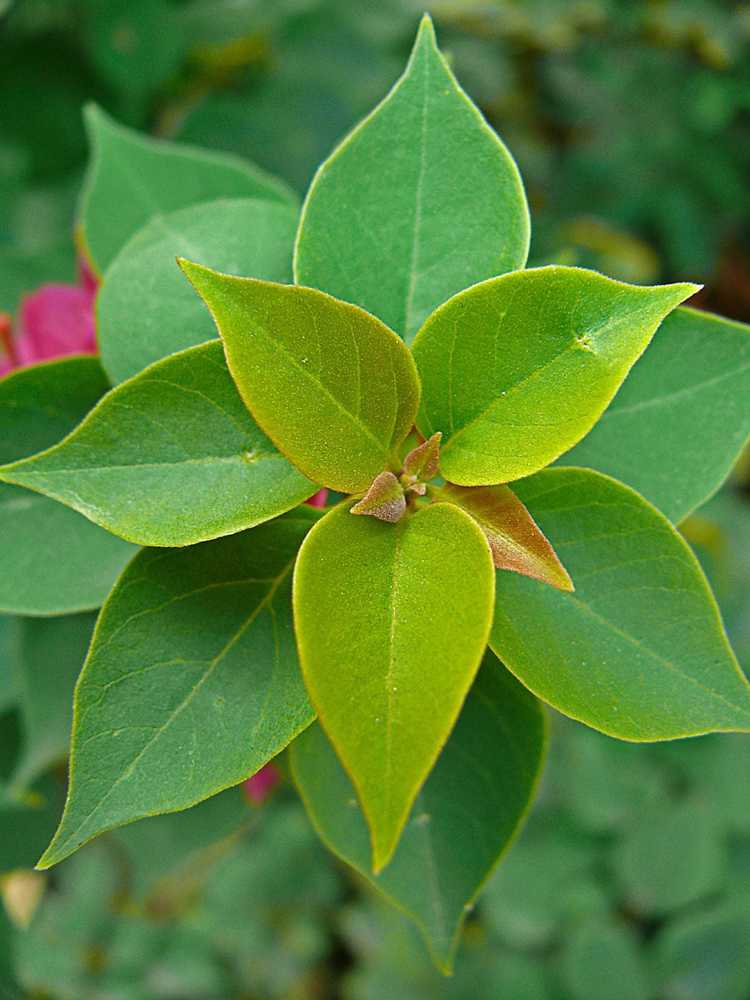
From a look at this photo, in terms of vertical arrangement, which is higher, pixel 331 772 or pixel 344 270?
pixel 344 270

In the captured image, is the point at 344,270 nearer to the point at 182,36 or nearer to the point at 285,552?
the point at 285,552

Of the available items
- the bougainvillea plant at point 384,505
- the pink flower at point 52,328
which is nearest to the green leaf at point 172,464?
the bougainvillea plant at point 384,505

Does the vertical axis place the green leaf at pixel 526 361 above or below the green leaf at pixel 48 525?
above

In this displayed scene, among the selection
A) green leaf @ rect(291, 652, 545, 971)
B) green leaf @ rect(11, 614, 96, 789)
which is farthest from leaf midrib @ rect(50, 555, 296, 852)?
green leaf @ rect(11, 614, 96, 789)

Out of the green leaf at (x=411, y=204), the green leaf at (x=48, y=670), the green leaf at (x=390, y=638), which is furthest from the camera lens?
the green leaf at (x=48, y=670)

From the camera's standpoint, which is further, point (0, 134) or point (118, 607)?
point (0, 134)

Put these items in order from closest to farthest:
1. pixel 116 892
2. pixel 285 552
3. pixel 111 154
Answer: pixel 285 552
pixel 111 154
pixel 116 892

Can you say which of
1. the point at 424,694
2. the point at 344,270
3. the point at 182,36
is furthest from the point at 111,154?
the point at 182,36

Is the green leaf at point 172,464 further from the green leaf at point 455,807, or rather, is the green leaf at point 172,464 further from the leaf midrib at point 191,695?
the green leaf at point 455,807
